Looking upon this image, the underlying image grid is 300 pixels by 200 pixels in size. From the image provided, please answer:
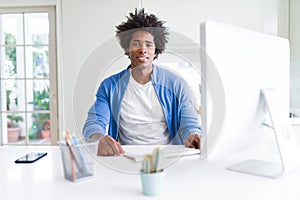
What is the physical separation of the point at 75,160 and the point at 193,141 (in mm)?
581

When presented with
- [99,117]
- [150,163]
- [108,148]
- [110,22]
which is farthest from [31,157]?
[110,22]

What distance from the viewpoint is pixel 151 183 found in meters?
0.68

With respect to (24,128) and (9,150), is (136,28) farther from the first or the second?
(24,128)

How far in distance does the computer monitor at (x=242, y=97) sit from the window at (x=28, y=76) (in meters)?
2.41

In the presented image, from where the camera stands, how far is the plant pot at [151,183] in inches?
26.8

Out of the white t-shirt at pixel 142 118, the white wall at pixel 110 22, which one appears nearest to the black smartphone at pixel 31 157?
the white t-shirt at pixel 142 118

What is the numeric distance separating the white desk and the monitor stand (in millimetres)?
29

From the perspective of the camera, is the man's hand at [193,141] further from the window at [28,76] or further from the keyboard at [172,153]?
the window at [28,76]

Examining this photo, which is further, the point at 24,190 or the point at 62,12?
the point at 62,12

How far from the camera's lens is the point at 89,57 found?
9.18 feet

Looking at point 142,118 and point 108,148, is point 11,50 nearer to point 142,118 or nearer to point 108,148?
point 142,118

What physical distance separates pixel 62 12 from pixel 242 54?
238cm

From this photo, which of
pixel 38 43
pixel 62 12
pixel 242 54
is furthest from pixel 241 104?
pixel 38 43

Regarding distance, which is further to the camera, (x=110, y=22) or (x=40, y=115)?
(x=40, y=115)
